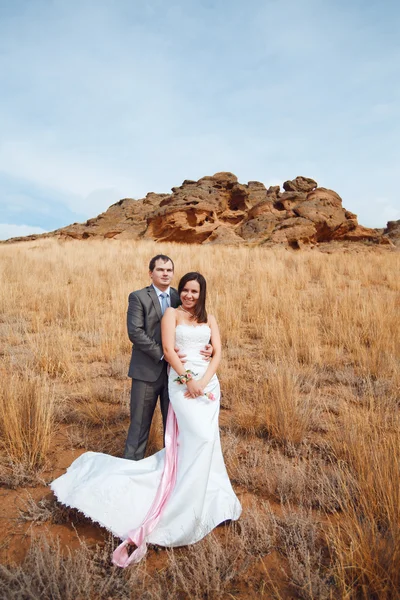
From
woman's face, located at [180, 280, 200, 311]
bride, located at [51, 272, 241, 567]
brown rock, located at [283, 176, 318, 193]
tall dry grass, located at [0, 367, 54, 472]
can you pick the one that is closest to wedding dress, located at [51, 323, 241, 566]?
bride, located at [51, 272, 241, 567]

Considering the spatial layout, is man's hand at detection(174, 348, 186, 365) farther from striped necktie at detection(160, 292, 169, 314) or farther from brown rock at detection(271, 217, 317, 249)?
brown rock at detection(271, 217, 317, 249)

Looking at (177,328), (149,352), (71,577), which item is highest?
(177,328)

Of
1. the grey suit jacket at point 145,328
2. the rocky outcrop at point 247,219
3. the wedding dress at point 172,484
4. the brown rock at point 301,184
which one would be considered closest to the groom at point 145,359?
the grey suit jacket at point 145,328

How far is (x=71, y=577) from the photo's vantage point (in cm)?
167

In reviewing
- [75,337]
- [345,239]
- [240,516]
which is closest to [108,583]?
[240,516]

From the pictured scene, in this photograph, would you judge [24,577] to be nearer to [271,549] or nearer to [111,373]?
[271,549]

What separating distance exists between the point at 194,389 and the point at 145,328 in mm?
737

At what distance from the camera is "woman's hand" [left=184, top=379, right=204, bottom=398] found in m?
2.40

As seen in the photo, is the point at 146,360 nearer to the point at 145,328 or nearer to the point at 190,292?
the point at 145,328

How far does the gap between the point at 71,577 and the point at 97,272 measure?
947cm

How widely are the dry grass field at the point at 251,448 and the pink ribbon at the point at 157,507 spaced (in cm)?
8

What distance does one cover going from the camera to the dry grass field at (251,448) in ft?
5.86

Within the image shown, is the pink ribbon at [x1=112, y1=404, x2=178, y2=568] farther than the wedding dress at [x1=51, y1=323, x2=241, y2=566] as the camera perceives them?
No

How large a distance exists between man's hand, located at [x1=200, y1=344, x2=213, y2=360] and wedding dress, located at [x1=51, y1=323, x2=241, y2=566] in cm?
4
